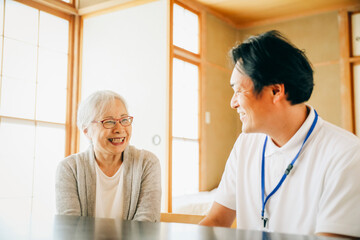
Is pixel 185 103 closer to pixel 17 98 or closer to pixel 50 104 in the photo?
pixel 50 104

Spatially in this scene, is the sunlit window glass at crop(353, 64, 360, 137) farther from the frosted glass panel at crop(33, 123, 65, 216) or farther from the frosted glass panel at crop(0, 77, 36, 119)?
the frosted glass panel at crop(0, 77, 36, 119)

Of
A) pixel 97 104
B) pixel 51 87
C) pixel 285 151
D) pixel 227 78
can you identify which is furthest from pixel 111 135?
pixel 227 78

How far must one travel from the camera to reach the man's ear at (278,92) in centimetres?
129

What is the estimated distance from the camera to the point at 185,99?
4.79 meters

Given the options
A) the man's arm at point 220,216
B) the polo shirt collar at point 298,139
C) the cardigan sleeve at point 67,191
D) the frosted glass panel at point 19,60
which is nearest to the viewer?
the polo shirt collar at point 298,139

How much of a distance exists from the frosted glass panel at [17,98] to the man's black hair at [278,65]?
3401mm

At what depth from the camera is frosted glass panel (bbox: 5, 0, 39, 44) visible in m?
4.19

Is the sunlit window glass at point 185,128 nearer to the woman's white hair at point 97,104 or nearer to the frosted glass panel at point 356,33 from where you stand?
the frosted glass panel at point 356,33

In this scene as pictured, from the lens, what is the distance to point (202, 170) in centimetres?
493

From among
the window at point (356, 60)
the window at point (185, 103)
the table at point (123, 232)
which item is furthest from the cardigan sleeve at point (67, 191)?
the window at point (356, 60)

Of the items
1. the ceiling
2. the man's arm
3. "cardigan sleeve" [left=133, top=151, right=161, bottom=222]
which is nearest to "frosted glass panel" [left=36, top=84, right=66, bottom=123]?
the ceiling

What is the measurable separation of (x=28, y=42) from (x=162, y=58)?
1.47m

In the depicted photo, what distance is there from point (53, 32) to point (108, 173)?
10.1 ft

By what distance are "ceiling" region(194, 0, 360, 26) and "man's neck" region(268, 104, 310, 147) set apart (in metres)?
3.85
